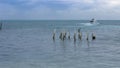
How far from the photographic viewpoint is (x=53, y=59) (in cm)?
3591

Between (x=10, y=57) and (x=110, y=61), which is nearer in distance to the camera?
(x=110, y=61)

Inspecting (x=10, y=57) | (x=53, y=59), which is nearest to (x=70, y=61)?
(x=53, y=59)

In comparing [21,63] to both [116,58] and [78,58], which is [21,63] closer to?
[78,58]

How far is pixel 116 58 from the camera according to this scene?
36875 mm

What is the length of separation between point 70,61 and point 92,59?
3314mm

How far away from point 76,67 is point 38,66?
3980mm

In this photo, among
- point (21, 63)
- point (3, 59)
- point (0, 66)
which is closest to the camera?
point (0, 66)

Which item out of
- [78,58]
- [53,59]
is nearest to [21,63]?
[53,59]

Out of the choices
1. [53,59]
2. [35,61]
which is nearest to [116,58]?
[53,59]

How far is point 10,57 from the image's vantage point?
37438mm

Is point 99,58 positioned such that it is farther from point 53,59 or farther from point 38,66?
point 38,66

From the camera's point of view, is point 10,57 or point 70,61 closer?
point 70,61

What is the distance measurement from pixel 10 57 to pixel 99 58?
11324 mm

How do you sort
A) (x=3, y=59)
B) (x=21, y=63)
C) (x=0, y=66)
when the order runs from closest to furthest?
(x=0, y=66) < (x=21, y=63) < (x=3, y=59)
